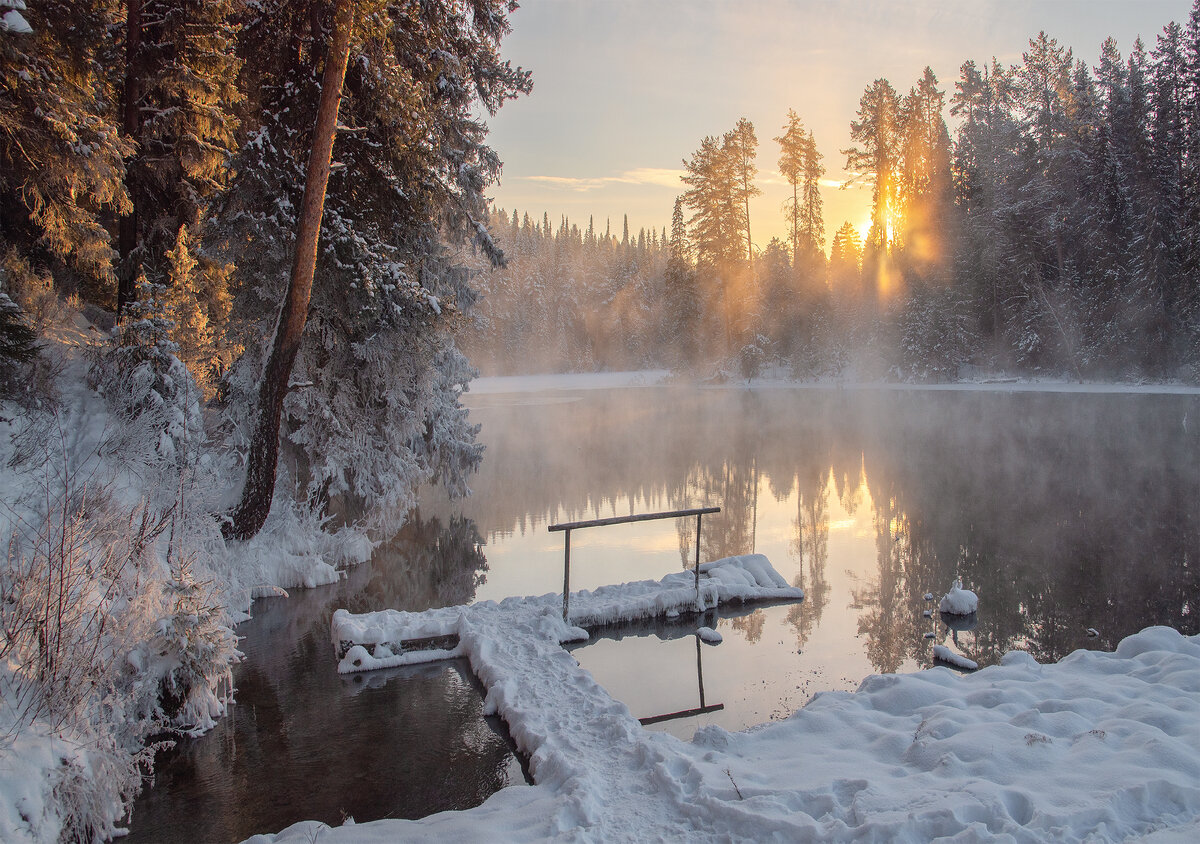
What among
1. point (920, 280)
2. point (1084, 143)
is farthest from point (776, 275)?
point (1084, 143)

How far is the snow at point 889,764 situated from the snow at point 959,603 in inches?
90.9

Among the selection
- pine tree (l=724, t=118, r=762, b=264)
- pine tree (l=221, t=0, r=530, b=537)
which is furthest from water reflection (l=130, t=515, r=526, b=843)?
pine tree (l=724, t=118, r=762, b=264)

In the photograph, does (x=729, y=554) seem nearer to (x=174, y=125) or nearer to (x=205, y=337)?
(x=205, y=337)

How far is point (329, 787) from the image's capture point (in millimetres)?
5043

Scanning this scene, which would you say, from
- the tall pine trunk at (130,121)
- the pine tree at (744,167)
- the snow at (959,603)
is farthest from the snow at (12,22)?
the pine tree at (744,167)

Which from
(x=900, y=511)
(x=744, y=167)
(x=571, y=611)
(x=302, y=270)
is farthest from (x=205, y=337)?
(x=744, y=167)

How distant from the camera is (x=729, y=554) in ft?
41.1

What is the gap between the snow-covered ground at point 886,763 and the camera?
12.5 feet

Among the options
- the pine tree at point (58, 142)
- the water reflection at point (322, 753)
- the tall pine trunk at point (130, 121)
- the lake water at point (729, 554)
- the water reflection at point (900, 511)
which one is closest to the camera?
the water reflection at point (322, 753)

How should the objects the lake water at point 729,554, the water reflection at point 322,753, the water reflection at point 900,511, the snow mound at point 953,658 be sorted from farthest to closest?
the water reflection at point 900,511 → the snow mound at point 953,658 → the lake water at point 729,554 → the water reflection at point 322,753

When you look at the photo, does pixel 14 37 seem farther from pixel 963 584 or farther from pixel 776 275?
pixel 776 275

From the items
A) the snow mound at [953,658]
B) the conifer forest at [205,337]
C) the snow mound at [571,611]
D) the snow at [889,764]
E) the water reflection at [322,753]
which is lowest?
the snow mound at [953,658]

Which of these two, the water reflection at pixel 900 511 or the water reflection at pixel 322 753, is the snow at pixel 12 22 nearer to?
the water reflection at pixel 322 753

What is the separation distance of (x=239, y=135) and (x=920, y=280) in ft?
139
